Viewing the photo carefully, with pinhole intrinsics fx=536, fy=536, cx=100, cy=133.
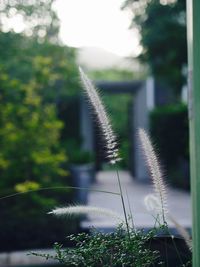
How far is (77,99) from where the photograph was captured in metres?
12.1

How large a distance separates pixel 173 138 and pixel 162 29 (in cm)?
236

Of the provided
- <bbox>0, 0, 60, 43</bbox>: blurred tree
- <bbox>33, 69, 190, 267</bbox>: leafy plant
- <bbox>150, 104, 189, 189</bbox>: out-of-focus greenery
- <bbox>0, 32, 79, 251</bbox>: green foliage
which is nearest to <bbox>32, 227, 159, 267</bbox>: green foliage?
<bbox>33, 69, 190, 267</bbox>: leafy plant

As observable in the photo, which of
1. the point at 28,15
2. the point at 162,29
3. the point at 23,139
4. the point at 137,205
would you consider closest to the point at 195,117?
the point at 28,15

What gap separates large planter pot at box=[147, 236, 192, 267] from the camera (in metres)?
1.81

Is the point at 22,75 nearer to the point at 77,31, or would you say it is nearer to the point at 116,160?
the point at 77,31

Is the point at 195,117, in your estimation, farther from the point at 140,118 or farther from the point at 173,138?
the point at 140,118

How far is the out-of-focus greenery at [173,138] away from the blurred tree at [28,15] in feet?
10.3

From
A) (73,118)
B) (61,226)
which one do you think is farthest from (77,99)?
(61,226)

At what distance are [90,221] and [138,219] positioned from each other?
1.86 feet

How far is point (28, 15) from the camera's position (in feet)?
18.6

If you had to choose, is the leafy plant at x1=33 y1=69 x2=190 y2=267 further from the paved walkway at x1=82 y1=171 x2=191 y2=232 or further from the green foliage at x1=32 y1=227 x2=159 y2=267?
the paved walkway at x1=82 y1=171 x2=191 y2=232

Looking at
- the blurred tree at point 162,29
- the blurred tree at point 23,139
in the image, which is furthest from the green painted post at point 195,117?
the blurred tree at point 162,29

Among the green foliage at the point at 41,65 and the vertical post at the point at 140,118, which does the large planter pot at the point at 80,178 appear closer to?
the green foliage at the point at 41,65

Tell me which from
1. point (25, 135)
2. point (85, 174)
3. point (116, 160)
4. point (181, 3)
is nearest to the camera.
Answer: point (116, 160)
